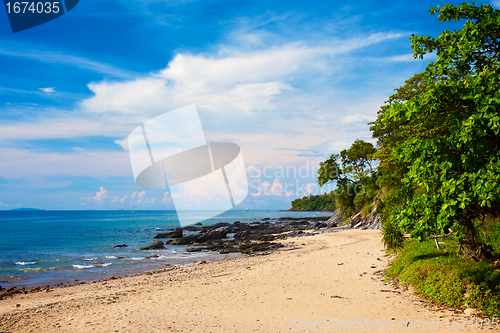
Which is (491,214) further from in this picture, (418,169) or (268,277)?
(268,277)

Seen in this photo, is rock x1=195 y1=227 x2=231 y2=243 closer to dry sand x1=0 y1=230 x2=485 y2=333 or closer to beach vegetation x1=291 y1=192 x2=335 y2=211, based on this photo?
dry sand x1=0 y1=230 x2=485 y2=333

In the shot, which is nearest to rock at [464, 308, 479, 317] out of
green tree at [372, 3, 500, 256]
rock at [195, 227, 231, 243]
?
green tree at [372, 3, 500, 256]

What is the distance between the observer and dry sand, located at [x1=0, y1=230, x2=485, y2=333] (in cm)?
778

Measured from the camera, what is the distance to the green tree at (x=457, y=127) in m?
5.94

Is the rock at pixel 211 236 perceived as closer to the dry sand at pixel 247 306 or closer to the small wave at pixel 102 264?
the small wave at pixel 102 264

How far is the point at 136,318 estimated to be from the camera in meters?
8.80

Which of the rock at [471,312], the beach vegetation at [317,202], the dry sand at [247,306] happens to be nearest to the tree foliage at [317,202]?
the beach vegetation at [317,202]

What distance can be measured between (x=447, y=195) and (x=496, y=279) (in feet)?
11.1

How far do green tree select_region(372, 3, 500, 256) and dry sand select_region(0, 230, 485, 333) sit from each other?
2.88 m

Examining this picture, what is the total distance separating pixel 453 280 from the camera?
327 inches

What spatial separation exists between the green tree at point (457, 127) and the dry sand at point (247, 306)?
2.88 meters

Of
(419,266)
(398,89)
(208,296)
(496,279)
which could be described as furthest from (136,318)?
(398,89)

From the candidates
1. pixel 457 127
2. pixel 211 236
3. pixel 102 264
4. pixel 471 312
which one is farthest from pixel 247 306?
pixel 211 236

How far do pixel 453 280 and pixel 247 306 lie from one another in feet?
20.1
